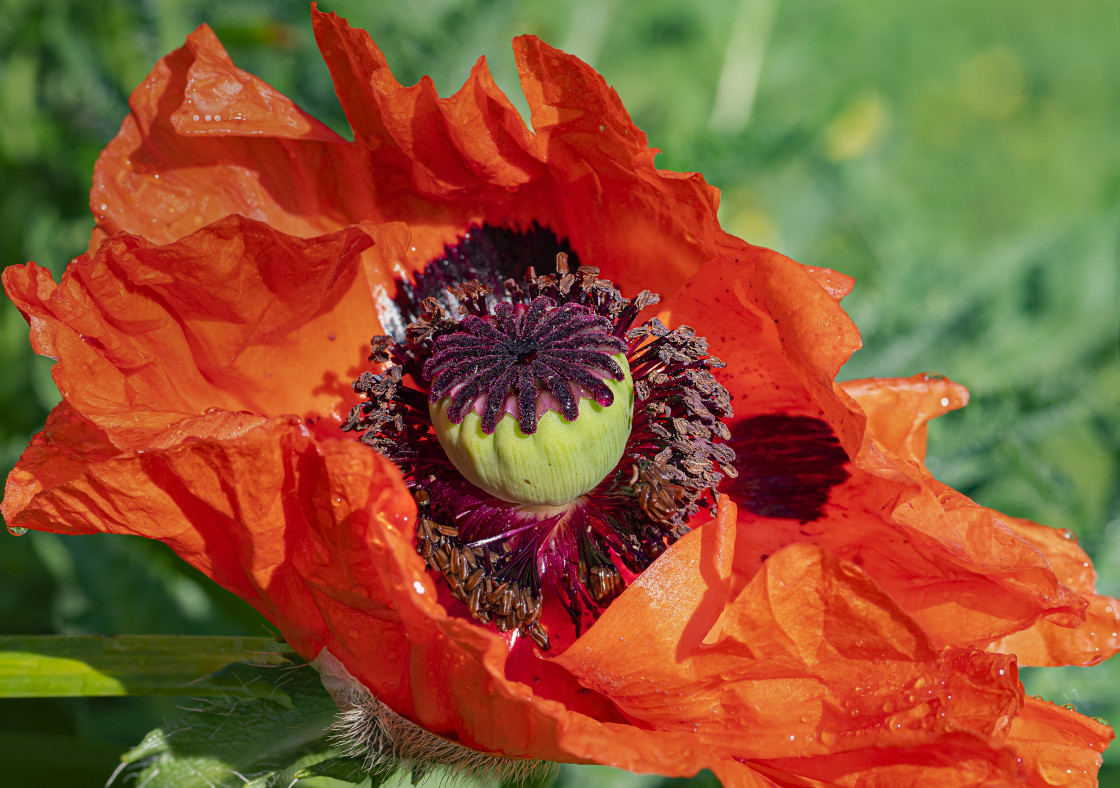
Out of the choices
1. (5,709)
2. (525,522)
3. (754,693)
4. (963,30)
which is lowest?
(5,709)

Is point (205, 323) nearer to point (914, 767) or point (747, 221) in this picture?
point (914, 767)

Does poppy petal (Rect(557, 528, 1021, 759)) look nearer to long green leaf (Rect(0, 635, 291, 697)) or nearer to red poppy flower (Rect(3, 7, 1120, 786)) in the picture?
red poppy flower (Rect(3, 7, 1120, 786))

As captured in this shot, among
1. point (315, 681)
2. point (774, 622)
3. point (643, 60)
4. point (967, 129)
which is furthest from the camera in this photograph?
point (967, 129)

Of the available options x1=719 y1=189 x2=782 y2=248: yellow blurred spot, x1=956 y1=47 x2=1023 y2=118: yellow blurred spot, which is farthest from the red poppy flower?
x1=956 y1=47 x2=1023 y2=118: yellow blurred spot

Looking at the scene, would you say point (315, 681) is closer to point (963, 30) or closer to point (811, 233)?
point (811, 233)

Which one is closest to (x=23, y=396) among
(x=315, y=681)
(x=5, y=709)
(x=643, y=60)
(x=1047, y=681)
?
(x=5, y=709)

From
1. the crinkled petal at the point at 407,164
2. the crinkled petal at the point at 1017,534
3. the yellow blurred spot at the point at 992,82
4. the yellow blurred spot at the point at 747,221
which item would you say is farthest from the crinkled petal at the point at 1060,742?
the yellow blurred spot at the point at 992,82

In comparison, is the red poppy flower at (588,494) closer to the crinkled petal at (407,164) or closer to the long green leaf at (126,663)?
the crinkled petal at (407,164)
